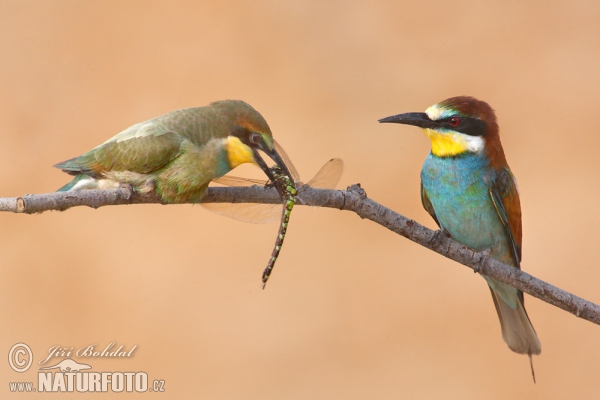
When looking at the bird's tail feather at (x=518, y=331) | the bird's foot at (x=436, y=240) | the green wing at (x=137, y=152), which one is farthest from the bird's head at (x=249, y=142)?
the bird's tail feather at (x=518, y=331)

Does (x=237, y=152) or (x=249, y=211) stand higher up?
(x=237, y=152)

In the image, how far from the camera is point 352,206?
135 cm

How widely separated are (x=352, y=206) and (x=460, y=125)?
1.81 feet

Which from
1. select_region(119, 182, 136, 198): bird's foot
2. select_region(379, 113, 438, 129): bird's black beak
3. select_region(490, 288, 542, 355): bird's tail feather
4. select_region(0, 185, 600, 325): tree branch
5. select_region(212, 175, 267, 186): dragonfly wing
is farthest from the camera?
select_region(490, 288, 542, 355): bird's tail feather

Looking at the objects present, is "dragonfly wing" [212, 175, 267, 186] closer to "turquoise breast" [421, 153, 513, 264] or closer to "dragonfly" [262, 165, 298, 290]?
"dragonfly" [262, 165, 298, 290]

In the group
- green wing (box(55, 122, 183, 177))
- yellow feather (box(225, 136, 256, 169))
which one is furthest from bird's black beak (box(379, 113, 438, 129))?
green wing (box(55, 122, 183, 177))

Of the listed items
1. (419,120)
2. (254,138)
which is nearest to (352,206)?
(254,138)

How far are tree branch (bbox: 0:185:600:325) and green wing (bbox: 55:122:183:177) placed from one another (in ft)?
0.21

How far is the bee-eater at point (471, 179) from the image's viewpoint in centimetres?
175

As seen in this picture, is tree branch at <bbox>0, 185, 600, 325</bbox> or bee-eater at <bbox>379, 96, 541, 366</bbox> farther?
bee-eater at <bbox>379, 96, 541, 366</bbox>

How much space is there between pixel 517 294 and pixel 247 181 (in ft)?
→ 3.06

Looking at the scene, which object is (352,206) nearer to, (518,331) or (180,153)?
(180,153)

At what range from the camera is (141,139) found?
1.42 meters

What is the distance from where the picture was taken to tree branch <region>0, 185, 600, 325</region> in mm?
1178
